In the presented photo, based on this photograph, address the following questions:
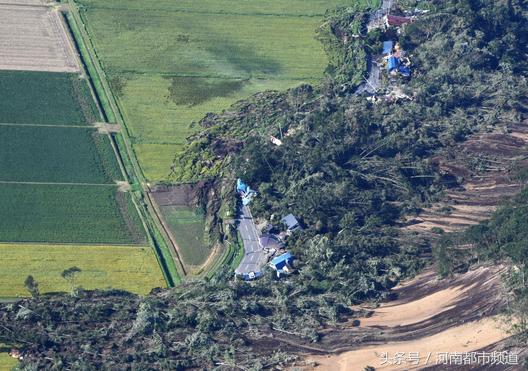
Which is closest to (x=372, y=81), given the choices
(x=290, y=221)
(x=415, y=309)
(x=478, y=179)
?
(x=478, y=179)

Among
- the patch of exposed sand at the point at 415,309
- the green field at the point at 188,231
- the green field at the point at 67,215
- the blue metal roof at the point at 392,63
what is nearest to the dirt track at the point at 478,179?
the patch of exposed sand at the point at 415,309

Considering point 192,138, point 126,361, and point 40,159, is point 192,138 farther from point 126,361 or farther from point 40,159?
point 126,361

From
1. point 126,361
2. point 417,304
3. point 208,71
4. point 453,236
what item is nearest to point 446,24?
point 208,71

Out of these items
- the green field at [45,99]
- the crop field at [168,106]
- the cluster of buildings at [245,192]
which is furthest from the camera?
the green field at [45,99]

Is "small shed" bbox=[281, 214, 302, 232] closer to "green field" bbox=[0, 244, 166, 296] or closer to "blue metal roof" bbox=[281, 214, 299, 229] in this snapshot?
"blue metal roof" bbox=[281, 214, 299, 229]

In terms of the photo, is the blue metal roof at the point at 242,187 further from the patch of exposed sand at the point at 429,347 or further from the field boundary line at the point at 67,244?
the patch of exposed sand at the point at 429,347

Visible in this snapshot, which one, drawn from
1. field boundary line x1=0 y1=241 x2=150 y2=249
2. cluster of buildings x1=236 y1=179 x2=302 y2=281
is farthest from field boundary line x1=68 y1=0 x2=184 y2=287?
cluster of buildings x1=236 y1=179 x2=302 y2=281
